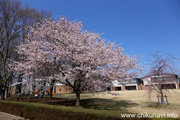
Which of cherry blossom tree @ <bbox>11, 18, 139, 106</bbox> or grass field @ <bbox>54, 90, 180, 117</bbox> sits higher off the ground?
cherry blossom tree @ <bbox>11, 18, 139, 106</bbox>

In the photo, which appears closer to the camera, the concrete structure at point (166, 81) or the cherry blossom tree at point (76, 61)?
the cherry blossom tree at point (76, 61)

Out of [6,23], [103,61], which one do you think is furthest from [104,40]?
[6,23]

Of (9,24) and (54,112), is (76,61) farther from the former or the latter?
(9,24)

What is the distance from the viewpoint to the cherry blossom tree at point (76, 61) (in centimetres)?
1010

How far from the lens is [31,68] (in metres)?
11.8

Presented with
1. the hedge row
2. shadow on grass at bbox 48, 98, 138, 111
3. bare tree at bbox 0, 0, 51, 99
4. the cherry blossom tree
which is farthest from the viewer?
bare tree at bbox 0, 0, 51, 99

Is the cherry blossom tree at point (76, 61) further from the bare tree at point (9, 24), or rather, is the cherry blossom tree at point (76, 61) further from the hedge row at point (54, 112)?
the bare tree at point (9, 24)

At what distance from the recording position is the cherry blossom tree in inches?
398

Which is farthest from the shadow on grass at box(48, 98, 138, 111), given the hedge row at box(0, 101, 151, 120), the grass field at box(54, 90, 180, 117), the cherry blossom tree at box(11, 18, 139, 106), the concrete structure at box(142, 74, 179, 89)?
the hedge row at box(0, 101, 151, 120)

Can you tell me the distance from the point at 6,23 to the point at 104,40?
1481 cm

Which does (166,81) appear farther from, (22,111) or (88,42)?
(22,111)

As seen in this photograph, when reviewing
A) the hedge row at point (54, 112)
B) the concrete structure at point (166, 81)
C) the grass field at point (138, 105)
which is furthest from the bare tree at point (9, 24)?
the concrete structure at point (166, 81)

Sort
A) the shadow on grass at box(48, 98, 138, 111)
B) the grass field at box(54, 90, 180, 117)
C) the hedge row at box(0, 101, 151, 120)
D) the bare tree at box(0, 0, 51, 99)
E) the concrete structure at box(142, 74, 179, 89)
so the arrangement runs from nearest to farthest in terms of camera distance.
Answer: the hedge row at box(0, 101, 151, 120)
the grass field at box(54, 90, 180, 117)
the shadow on grass at box(48, 98, 138, 111)
the concrete structure at box(142, 74, 179, 89)
the bare tree at box(0, 0, 51, 99)

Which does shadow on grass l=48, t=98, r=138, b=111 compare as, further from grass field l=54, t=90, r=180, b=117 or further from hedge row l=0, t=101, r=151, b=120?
hedge row l=0, t=101, r=151, b=120
